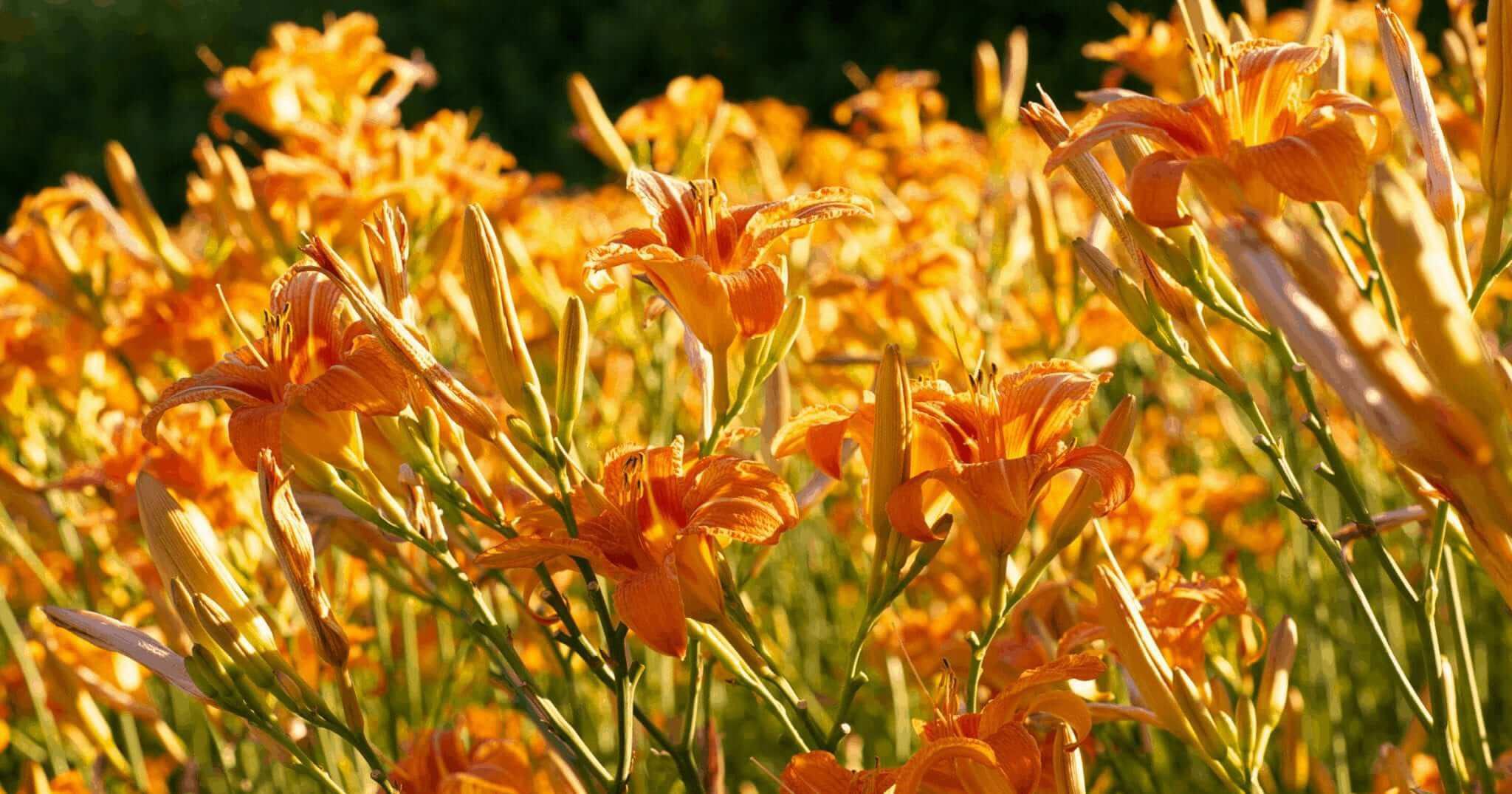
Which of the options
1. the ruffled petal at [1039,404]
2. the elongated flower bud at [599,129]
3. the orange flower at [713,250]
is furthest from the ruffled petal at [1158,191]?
the elongated flower bud at [599,129]

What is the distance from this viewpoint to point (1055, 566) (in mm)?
1839

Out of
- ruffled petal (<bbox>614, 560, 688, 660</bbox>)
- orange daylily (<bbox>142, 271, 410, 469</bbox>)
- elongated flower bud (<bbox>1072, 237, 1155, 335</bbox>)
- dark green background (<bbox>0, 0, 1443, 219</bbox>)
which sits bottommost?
dark green background (<bbox>0, 0, 1443, 219</bbox>)

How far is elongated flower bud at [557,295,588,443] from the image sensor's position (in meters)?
1.16

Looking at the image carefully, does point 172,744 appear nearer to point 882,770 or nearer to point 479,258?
point 479,258

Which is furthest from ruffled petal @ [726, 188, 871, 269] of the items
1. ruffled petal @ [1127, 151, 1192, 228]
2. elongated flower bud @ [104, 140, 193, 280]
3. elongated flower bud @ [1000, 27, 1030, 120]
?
elongated flower bud @ [1000, 27, 1030, 120]

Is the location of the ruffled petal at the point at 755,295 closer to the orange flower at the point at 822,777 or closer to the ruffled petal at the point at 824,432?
the ruffled petal at the point at 824,432

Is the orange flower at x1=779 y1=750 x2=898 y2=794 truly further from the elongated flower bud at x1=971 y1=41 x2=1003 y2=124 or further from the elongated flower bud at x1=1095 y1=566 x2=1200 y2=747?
the elongated flower bud at x1=971 y1=41 x2=1003 y2=124

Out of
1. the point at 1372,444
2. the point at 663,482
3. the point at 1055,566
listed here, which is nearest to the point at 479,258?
the point at 663,482

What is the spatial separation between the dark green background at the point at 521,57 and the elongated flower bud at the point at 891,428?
8395 mm

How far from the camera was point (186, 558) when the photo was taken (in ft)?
3.71

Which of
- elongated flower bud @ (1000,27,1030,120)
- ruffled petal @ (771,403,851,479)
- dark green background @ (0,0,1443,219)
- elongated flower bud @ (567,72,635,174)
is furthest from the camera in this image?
dark green background @ (0,0,1443,219)

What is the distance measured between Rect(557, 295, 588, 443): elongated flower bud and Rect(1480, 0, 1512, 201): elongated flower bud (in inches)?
31.3

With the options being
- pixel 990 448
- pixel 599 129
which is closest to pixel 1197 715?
pixel 990 448

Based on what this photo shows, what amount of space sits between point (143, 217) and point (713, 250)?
1.41 meters
